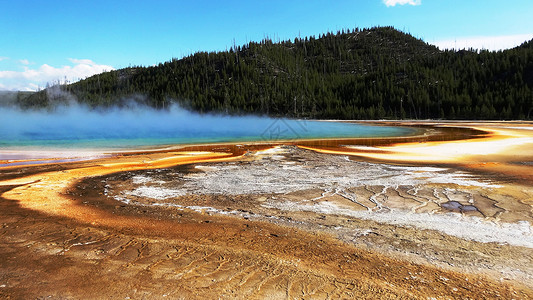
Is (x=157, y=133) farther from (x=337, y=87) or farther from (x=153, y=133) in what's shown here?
(x=337, y=87)

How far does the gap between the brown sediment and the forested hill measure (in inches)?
4041

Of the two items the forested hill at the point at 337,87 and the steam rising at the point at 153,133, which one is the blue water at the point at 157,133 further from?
the forested hill at the point at 337,87

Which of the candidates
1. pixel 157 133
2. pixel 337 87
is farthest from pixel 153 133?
pixel 337 87

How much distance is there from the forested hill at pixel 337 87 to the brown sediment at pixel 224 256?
10264cm

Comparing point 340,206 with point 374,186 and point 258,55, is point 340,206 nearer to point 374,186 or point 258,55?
point 374,186

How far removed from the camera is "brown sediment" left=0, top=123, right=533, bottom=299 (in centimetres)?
495

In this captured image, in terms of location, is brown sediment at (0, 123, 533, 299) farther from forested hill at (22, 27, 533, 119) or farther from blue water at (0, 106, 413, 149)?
forested hill at (22, 27, 533, 119)

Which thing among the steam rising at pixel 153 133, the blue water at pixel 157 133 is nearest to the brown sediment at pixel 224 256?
the blue water at pixel 157 133

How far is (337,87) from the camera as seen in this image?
155m

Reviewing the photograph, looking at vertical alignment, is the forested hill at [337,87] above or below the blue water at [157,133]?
above

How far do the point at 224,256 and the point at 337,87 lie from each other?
156565 millimetres

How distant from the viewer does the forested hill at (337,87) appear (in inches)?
4166

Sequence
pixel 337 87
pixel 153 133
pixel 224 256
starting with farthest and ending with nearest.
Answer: pixel 337 87 → pixel 153 133 → pixel 224 256

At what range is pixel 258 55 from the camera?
181000mm
